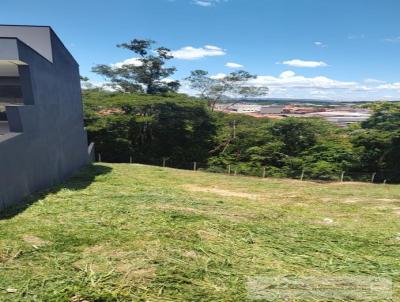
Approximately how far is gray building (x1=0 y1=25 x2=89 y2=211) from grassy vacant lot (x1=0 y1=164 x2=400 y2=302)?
80 cm

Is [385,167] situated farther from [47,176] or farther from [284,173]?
[47,176]

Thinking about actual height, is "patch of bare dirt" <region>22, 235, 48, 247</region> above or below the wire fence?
above

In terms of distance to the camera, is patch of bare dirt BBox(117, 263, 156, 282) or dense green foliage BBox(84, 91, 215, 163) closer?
patch of bare dirt BBox(117, 263, 156, 282)

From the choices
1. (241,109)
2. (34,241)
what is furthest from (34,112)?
(241,109)

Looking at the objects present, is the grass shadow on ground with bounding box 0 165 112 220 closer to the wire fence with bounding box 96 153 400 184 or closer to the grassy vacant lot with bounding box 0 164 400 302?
the grassy vacant lot with bounding box 0 164 400 302

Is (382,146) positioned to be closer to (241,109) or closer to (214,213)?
(214,213)

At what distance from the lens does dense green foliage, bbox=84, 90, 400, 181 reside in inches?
874

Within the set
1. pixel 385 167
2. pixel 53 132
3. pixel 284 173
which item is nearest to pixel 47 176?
pixel 53 132

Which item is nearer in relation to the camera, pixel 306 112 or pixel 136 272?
pixel 136 272

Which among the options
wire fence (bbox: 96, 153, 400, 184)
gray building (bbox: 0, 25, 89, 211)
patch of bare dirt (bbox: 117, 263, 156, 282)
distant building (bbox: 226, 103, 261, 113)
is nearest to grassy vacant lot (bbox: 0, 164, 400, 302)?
patch of bare dirt (bbox: 117, 263, 156, 282)

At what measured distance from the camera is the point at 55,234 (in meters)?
5.08

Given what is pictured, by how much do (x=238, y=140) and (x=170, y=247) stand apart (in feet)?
70.7

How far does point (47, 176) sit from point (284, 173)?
1541 cm

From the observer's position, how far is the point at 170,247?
4.64m
